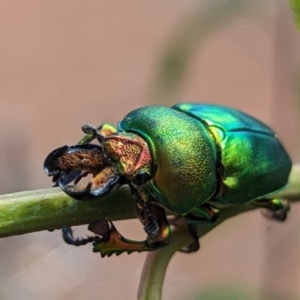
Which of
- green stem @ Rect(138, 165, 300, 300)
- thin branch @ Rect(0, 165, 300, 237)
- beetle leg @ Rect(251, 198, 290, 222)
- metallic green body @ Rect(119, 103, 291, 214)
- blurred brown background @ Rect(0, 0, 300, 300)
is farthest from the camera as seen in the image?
blurred brown background @ Rect(0, 0, 300, 300)

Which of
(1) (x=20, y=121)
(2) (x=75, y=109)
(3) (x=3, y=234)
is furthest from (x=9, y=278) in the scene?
(3) (x=3, y=234)

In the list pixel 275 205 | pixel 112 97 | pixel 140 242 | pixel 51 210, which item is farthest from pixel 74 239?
pixel 112 97

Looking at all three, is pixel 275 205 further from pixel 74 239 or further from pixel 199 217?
pixel 74 239

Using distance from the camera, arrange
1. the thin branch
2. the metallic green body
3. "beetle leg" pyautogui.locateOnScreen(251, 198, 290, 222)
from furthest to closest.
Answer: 1. "beetle leg" pyautogui.locateOnScreen(251, 198, 290, 222)
2. the metallic green body
3. the thin branch

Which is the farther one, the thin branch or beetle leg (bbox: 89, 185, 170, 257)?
beetle leg (bbox: 89, 185, 170, 257)

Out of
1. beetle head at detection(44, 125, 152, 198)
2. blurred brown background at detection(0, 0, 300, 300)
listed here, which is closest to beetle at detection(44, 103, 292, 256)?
beetle head at detection(44, 125, 152, 198)

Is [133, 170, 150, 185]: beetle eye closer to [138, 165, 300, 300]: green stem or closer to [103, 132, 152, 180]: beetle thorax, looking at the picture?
[103, 132, 152, 180]: beetle thorax

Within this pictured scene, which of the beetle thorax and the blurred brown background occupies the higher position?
the beetle thorax

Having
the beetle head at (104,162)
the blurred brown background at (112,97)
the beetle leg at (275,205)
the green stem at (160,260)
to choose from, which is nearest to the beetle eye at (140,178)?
the beetle head at (104,162)

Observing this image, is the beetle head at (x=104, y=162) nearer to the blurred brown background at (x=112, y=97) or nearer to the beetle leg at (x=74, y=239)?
the beetle leg at (x=74, y=239)
